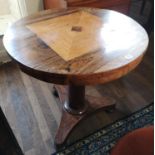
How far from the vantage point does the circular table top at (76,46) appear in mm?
761

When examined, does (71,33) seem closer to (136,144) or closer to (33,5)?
(136,144)

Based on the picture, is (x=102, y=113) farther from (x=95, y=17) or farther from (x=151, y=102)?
(x=95, y=17)

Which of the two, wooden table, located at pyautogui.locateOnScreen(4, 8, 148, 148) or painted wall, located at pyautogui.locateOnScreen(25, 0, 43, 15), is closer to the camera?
wooden table, located at pyautogui.locateOnScreen(4, 8, 148, 148)

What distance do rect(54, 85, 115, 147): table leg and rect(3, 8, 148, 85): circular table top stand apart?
35cm

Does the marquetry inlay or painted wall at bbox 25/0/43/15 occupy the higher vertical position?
the marquetry inlay

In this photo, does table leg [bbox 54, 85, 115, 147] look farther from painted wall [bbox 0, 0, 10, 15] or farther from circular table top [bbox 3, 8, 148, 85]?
painted wall [bbox 0, 0, 10, 15]

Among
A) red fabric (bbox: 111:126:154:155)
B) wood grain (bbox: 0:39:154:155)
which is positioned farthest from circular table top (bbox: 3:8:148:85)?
wood grain (bbox: 0:39:154:155)

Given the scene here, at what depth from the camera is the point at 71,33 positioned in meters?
1.00

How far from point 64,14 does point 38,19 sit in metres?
0.18

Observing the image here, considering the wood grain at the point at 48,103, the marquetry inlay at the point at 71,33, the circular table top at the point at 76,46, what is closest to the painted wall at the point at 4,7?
the wood grain at the point at 48,103

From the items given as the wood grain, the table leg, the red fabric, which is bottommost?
the wood grain

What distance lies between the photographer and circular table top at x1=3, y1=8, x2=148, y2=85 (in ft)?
2.50

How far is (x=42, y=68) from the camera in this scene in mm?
760

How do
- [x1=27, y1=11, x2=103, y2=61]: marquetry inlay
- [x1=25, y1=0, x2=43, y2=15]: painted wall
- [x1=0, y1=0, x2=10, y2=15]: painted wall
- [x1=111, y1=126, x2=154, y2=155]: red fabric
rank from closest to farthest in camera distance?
[x1=111, y1=126, x2=154, y2=155]: red fabric, [x1=27, y1=11, x2=103, y2=61]: marquetry inlay, [x1=25, y1=0, x2=43, y2=15]: painted wall, [x1=0, y1=0, x2=10, y2=15]: painted wall
